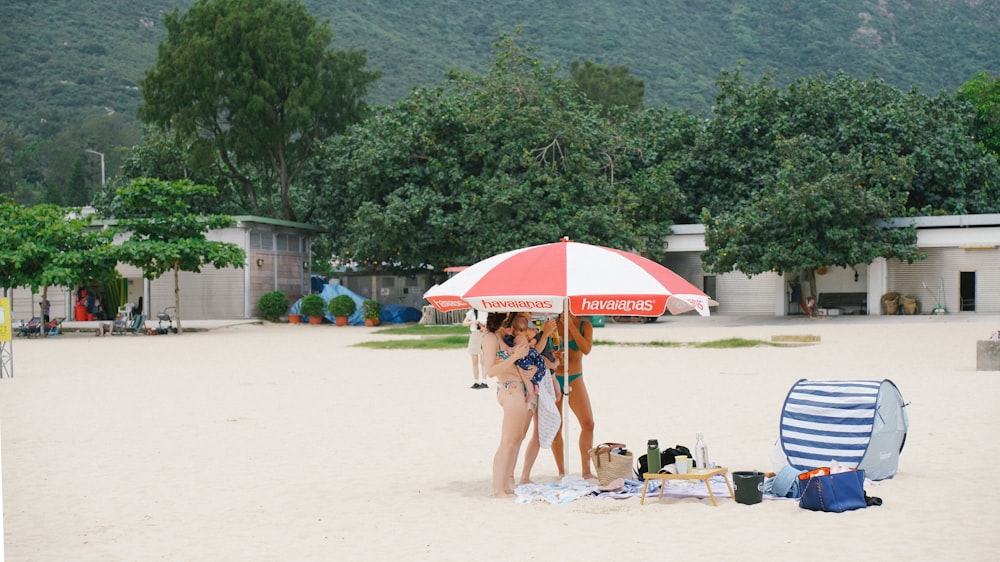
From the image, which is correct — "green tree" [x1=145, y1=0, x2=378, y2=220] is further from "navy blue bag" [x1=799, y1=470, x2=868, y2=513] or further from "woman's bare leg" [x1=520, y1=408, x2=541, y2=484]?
"navy blue bag" [x1=799, y1=470, x2=868, y2=513]

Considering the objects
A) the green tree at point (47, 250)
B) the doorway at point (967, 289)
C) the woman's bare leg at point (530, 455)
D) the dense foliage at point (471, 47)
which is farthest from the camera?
the dense foliage at point (471, 47)

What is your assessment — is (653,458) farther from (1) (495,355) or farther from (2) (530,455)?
(1) (495,355)

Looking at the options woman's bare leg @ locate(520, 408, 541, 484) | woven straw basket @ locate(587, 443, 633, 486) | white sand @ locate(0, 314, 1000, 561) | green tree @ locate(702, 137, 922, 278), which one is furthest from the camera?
green tree @ locate(702, 137, 922, 278)

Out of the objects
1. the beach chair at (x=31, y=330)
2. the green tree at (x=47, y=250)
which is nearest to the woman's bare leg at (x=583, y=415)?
the green tree at (x=47, y=250)

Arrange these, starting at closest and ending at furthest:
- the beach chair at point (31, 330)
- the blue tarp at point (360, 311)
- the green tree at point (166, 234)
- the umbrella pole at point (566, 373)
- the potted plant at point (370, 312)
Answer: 1. the umbrella pole at point (566, 373)
2. the green tree at point (166, 234)
3. the beach chair at point (31, 330)
4. the potted plant at point (370, 312)
5. the blue tarp at point (360, 311)

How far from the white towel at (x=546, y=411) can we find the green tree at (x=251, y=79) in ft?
121

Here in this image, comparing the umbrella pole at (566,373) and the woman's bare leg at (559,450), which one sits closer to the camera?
the umbrella pole at (566,373)

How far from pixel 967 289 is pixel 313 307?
74.8ft

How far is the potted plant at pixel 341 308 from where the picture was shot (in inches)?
1544

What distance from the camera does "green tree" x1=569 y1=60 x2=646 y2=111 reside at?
67.3 metres

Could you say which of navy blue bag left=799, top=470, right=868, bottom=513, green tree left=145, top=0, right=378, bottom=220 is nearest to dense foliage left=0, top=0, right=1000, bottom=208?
green tree left=145, top=0, right=378, bottom=220

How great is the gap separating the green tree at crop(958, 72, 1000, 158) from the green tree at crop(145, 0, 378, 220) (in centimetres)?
2843

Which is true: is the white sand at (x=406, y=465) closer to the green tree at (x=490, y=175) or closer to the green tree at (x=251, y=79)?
the green tree at (x=490, y=175)

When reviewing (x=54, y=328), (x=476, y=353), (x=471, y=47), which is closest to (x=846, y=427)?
(x=476, y=353)
